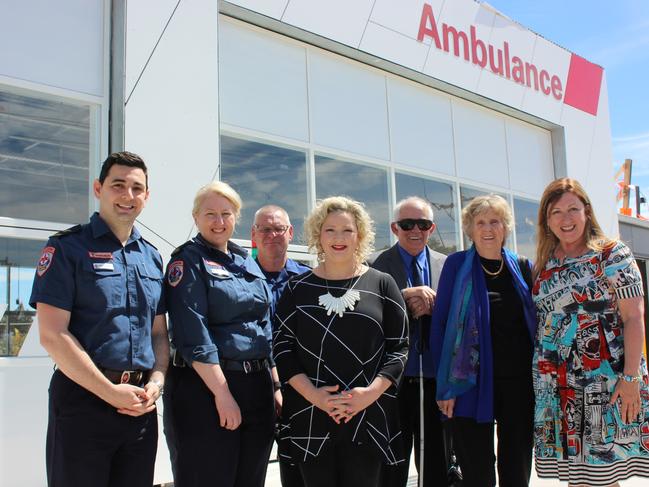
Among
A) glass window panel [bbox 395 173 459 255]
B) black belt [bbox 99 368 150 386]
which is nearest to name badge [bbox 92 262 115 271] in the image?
black belt [bbox 99 368 150 386]

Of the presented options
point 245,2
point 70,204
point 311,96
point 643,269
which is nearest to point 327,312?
point 70,204

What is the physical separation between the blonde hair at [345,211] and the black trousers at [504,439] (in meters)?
0.98

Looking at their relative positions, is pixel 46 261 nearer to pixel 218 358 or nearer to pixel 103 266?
pixel 103 266

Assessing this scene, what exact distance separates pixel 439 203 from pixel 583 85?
15.3 feet

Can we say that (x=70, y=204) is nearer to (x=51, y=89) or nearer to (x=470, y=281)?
(x=51, y=89)

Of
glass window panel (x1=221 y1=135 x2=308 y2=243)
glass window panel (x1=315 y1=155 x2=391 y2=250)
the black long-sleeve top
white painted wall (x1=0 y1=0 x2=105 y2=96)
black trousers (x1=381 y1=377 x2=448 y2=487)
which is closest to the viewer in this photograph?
the black long-sleeve top

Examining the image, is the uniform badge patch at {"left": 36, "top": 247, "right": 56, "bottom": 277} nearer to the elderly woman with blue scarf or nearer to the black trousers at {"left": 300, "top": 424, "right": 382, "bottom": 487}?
the black trousers at {"left": 300, "top": 424, "right": 382, "bottom": 487}

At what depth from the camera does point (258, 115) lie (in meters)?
6.18

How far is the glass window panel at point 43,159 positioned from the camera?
14.6 feet

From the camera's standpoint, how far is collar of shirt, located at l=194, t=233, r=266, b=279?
273 cm

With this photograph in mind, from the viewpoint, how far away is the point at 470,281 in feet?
10.2

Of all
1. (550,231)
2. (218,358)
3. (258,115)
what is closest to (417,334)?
(550,231)

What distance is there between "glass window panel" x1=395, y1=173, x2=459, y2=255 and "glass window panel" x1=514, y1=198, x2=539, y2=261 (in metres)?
1.75

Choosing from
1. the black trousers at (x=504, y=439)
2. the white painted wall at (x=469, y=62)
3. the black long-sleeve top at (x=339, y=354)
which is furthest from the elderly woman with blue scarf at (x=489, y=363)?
the white painted wall at (x=469, y=62)
